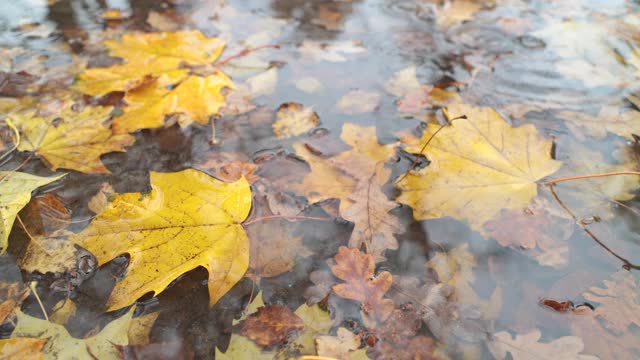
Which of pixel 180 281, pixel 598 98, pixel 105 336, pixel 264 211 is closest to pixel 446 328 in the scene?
pixel 264 211

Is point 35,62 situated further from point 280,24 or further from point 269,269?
point 269,269

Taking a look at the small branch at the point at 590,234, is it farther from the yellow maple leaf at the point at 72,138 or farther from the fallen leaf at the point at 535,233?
the yellow maple leaf at the point at 72,138

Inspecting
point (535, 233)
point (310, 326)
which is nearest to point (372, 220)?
point (310, 326)

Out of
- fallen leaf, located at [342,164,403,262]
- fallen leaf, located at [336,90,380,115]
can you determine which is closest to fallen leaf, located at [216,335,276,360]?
fallen leaf, located at [342,164,403,262]

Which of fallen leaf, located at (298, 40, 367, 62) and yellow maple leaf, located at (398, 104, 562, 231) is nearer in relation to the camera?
yellow maple leaf, located at (398, 104, 562, 231)

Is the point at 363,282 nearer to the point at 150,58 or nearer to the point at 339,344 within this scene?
the point at 339,344

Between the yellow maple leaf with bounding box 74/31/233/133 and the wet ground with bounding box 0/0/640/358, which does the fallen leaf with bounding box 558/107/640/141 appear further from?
the yellow maple leaf with bounding box 74/31/233/133

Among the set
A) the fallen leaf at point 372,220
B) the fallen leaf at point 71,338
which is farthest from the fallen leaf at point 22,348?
the fallen leaf at point 372,220
